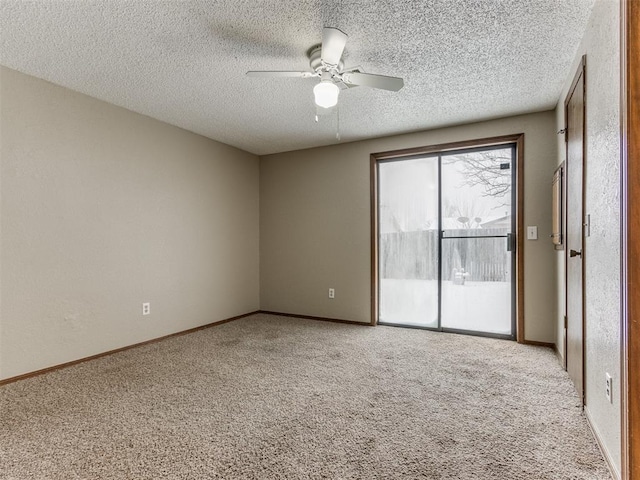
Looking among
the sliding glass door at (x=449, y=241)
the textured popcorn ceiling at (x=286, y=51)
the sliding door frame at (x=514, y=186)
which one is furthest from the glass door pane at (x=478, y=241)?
the textured popcorn ceiling at (x=286, y=51)

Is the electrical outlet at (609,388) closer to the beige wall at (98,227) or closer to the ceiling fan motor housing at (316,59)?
the ceiling fan motor housing at (316,59)

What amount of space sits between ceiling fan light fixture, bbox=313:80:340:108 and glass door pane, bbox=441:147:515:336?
226cm

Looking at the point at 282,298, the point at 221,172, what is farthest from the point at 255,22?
the point at 282,298

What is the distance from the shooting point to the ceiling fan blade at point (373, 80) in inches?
85.0

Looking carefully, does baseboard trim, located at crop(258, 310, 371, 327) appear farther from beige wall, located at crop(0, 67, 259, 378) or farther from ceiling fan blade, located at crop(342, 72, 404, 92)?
ceiling fan blade, located at crop(342, 72, 404, 92)

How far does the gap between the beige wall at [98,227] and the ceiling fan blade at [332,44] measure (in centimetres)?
231

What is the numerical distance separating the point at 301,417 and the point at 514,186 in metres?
3.14

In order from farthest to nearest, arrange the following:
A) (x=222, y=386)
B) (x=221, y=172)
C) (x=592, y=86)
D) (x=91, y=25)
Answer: (x=221, y=172), (x=222, y=386), (x=91, y=25), (x=592, y=86)

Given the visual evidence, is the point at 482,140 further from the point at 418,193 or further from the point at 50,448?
the point at 50,448

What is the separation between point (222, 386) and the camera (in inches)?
97.3

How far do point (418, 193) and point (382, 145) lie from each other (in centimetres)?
74

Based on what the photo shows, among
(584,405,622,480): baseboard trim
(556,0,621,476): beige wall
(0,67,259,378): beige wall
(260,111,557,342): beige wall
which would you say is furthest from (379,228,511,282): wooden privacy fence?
(0,67,259,378): beige wall

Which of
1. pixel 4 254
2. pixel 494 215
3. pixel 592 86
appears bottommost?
pixel 4 254

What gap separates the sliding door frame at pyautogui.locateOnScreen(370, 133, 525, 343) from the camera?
3.52 meters
